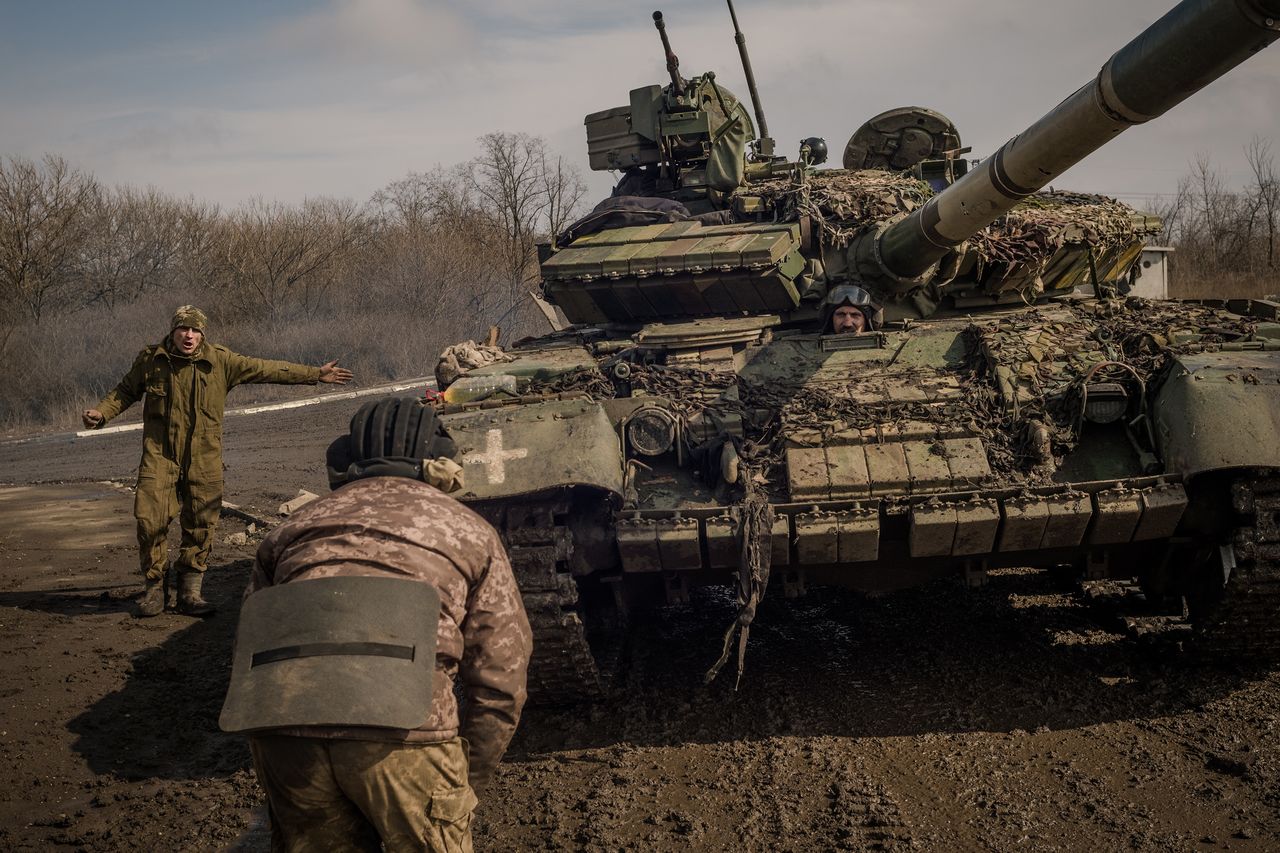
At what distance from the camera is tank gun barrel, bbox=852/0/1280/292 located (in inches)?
167

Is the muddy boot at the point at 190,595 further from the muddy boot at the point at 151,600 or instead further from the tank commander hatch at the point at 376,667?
the tank commander hatch at the point at 376,667

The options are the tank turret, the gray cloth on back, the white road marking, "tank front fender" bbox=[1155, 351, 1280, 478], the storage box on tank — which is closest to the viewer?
the gray cloth on back

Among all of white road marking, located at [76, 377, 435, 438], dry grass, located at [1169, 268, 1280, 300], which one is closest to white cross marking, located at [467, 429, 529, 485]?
white road marking, located at [76, 377, 435, 438]

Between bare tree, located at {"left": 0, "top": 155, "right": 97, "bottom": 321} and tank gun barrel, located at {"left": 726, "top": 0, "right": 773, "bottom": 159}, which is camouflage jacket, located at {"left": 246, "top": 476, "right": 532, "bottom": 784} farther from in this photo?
bare tree, located at {"left": 0, "top": 155, "right": 97, "bottom": 321}

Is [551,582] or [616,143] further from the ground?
[616,143]

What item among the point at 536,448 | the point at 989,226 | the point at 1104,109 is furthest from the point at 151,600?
the point at 1104,109

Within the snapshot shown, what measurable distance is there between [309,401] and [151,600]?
1528cm

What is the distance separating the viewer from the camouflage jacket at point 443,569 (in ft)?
10.1

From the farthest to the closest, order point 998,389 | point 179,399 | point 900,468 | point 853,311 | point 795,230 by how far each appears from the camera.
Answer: point 179,399 → point 795,230 → point 853,311 → point 998,389 → point 900,468

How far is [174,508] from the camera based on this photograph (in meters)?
8.03

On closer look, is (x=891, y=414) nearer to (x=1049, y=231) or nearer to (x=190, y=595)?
(x=1049, y=231)

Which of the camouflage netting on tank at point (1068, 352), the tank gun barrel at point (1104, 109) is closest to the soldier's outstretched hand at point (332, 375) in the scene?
the tank gun barrel at point (1104, 109)

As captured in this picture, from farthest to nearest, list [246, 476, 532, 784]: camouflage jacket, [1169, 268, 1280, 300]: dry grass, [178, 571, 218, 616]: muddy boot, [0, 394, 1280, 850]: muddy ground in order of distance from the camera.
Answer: [1169, 268, 1280, 300]: dry grass, [178, 571, 218, 616]: muddy boot, [0, 394, 1280, 850]: muddy ground, [246, 476, 532, 784]: camouflage jacket

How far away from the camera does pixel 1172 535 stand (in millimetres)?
6004
